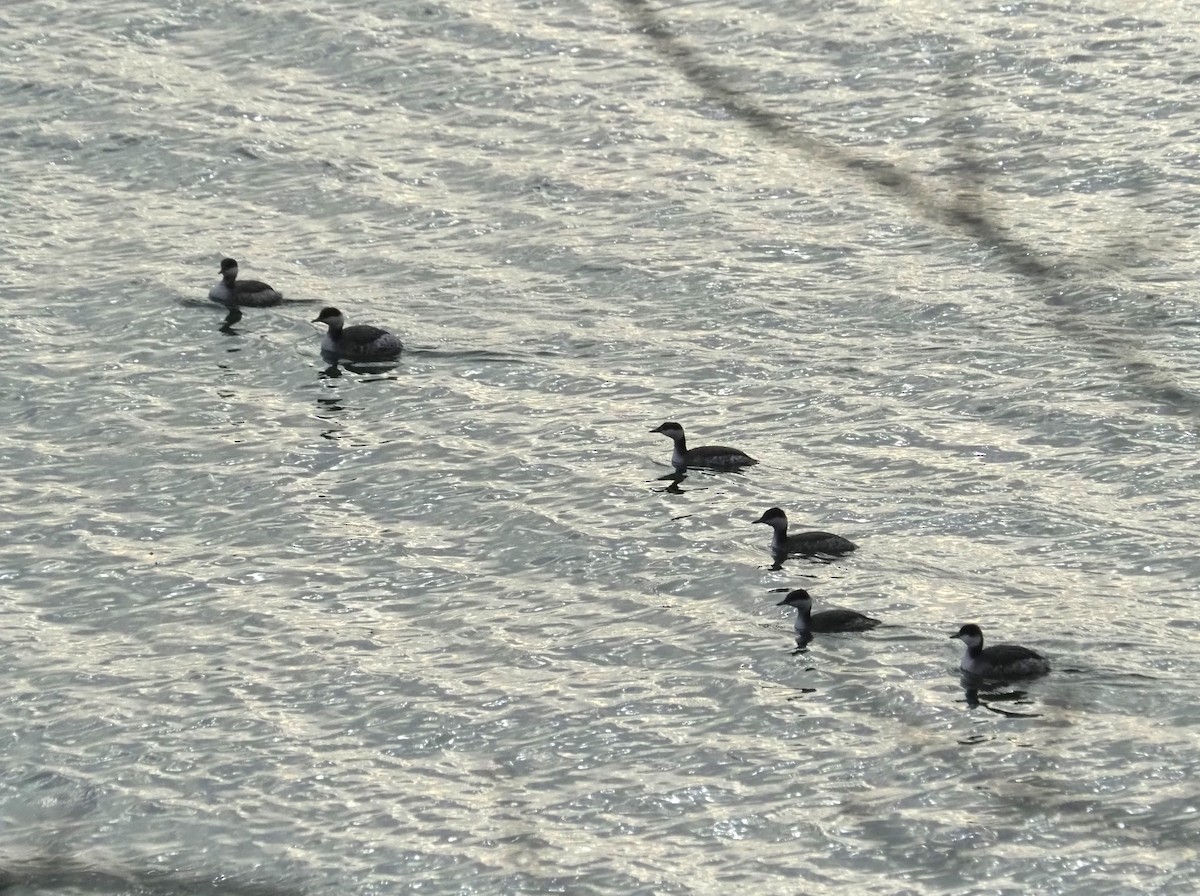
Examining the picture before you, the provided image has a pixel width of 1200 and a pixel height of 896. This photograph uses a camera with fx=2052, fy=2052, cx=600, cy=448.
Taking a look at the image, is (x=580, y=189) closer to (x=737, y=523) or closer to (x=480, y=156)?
(x=480, y=156)

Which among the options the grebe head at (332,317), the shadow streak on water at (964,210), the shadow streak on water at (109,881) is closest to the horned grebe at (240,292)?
the grebe head at (332,317)

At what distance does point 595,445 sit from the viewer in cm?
3027

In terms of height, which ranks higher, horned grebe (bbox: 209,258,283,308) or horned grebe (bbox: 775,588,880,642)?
horned grebe (bbox: 209,258,283,308)

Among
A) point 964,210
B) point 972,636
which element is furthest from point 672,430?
point 964,210

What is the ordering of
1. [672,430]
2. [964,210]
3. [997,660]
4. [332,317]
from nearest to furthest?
[997,660], [672,430], [332,317], [964,210]

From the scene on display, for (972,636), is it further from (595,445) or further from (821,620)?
(595,445)

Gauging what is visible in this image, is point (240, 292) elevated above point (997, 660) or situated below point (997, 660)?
above

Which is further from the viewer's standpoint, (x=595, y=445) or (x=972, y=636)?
(x=595, y=445)

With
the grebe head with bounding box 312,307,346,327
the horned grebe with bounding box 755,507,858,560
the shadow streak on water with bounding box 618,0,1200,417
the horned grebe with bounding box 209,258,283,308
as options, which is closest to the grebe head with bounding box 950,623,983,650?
the horned grebe with bounding box 755,507,858,560

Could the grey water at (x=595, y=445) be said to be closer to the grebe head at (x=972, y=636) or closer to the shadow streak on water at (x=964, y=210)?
the shadow streak on water at (x=964, y=210)

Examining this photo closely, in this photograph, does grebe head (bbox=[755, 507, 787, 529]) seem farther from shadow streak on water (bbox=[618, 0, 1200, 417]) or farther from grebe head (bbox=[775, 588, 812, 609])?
shadow streak on water (bbox=[618, 0, 1200, 417])

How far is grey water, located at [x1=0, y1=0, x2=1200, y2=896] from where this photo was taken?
71.8 ft

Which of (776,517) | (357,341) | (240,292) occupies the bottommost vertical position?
(776,517)

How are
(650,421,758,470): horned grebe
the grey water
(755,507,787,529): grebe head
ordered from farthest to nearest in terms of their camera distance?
(650,421,758,470): horned grebe, (755,507,787,529): grebe head, the grey water
